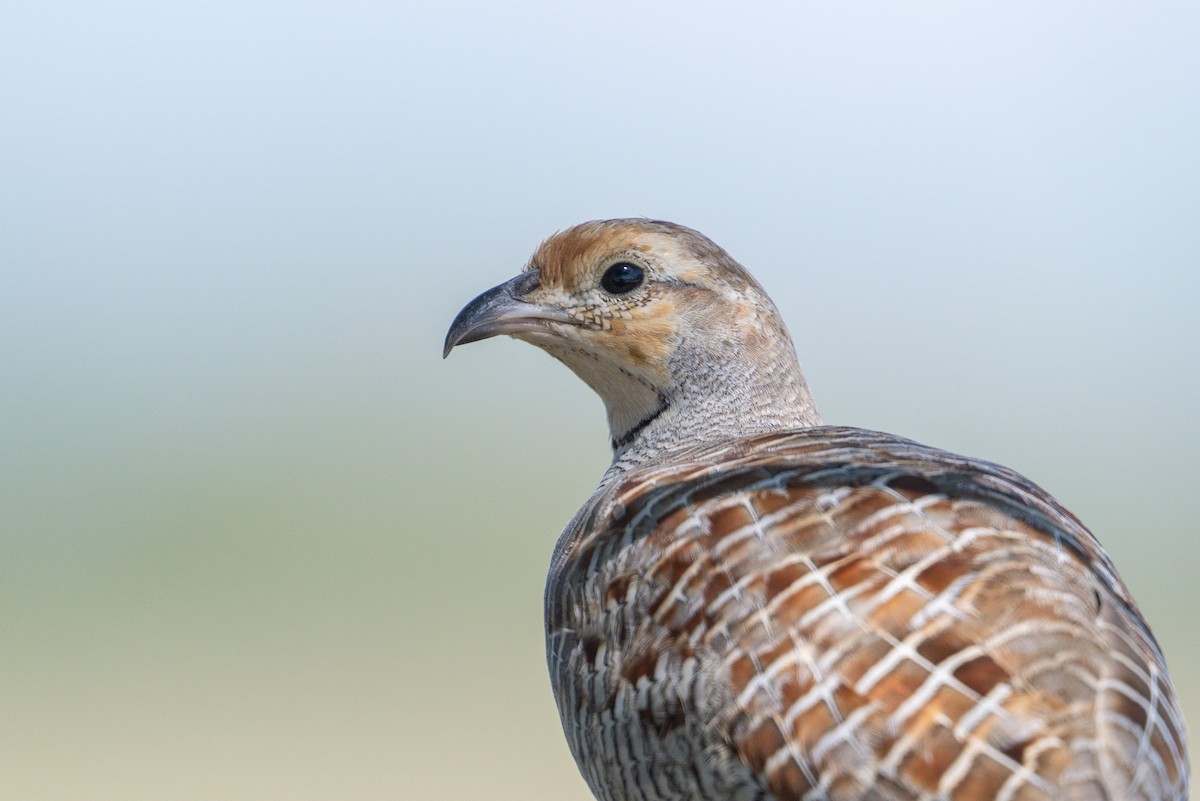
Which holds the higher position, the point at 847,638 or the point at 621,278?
the point at 621,278

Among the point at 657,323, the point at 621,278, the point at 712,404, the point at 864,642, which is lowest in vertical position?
the point at 864,642

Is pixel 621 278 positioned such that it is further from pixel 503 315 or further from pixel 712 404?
pixel 712 404

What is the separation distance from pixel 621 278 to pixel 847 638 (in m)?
2.33

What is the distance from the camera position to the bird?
320cm

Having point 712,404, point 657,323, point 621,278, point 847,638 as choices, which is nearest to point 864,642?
point 847,638

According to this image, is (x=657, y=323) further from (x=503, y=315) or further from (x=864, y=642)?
(x=864, y=642)

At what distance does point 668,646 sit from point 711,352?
186 centimetres

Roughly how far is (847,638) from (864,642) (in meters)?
0.05

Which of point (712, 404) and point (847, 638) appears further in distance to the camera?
point (712, 404)

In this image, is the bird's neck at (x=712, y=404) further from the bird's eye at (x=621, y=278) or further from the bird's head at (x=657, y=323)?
the bird's eye at (x=621, y=278)

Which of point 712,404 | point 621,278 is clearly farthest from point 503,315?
point 712,404

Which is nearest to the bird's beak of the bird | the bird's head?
the bird's head

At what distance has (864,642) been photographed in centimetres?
341

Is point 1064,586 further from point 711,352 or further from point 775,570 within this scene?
point 711,352
